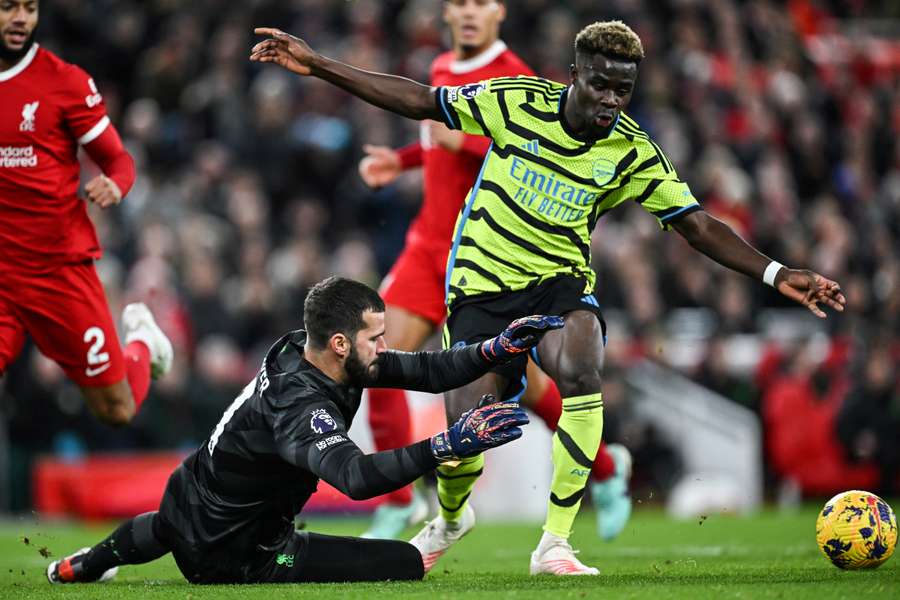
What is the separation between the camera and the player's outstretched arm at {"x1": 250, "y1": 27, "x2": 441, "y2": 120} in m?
6.74

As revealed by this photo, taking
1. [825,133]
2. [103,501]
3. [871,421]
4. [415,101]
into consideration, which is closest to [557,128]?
[415,101]

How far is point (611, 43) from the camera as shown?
263 inches

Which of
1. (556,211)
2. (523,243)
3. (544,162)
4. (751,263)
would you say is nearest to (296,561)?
(523,243)

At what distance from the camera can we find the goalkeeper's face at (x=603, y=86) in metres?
6.70

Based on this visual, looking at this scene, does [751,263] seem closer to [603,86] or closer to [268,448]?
[603,86]

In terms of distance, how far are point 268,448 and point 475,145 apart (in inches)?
111

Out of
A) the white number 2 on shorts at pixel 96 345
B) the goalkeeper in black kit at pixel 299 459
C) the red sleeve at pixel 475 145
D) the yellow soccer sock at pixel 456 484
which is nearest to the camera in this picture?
the goalkeeper in black kit at pixel 299 459

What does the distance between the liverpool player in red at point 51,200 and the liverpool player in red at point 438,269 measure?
1.60m

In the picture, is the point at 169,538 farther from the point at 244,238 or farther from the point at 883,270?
the point at 883,270

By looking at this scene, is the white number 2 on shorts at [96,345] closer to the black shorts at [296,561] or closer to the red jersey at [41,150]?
the red jersey at [41,150]

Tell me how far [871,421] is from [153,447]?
23.7 feet

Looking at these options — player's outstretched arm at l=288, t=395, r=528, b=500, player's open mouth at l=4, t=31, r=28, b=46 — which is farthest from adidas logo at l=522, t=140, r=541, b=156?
player's open mouth at l=4, t=31, r=28, b=46

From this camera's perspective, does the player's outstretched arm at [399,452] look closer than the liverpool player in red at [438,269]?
Yes

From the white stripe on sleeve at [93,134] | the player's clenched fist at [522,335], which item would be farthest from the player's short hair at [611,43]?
the white stripe on sleeve at [93,134]
